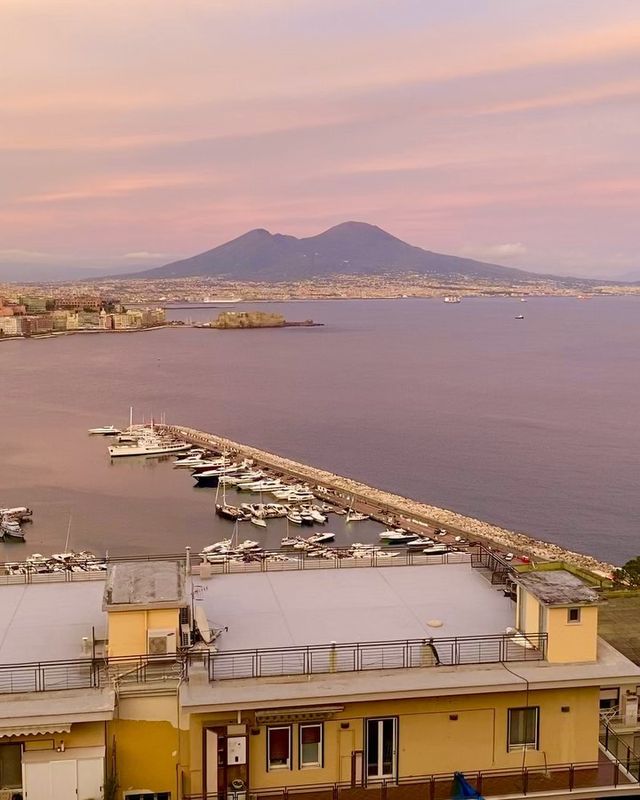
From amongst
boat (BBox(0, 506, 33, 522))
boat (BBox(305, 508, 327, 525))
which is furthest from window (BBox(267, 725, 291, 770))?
boat (BBox(0, 506, 33, 522))

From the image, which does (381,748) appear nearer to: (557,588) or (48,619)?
(557,588)

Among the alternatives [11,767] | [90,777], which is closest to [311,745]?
[90,777]

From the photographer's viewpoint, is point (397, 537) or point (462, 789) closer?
point (462, 789)

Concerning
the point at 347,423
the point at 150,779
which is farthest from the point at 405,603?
the point at 347,423

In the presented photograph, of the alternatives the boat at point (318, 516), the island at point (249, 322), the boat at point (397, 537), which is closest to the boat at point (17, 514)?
the boat at point (318, 516)

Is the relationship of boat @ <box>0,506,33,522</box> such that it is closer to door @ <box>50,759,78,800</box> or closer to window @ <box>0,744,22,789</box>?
window @ <box>0,744,22,789</box>

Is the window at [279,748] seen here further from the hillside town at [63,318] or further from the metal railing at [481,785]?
the hillside town at [63,318]

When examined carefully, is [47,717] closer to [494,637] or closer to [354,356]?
[494,637]
